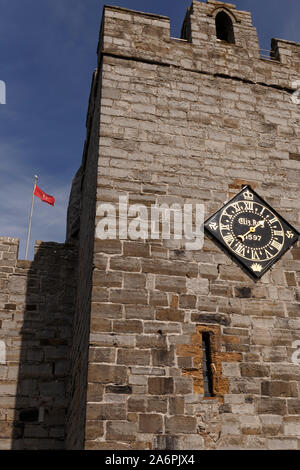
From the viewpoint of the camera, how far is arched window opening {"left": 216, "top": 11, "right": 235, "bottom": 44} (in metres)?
8.68

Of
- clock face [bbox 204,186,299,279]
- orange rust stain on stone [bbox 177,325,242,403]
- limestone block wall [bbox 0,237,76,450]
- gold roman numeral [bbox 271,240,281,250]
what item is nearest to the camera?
orange rust stain on stone [bbox 177,325,242,403]

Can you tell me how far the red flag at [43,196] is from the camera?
1278 centimetres

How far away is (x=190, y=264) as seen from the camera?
6.26 metres

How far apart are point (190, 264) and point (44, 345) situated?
3444mm

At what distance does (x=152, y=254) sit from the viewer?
20.4 ft

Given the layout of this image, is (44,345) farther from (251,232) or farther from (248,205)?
(248,205)

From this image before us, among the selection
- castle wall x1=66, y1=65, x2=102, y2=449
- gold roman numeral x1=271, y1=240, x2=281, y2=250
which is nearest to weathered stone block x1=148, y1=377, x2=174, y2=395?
castle wall x1=66, y1=65, x2=102, y2=449

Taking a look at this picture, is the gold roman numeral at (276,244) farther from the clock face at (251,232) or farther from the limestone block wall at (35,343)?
the limestone block wall at (35,343)

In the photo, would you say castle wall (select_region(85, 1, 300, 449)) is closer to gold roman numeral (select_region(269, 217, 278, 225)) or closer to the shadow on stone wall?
gold roman numeral (select_region(269, 217, 278, 225))

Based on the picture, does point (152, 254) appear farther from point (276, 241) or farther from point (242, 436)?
point (242, 436)

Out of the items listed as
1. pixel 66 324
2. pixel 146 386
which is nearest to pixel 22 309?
pixel 66 324

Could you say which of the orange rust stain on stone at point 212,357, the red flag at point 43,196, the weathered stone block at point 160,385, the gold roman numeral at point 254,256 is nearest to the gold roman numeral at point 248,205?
the gold roman numeral at point 254,256

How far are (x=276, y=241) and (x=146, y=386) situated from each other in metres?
2.71

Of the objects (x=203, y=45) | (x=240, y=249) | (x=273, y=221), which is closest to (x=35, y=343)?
(x=240, y=249)
